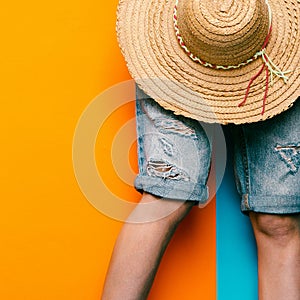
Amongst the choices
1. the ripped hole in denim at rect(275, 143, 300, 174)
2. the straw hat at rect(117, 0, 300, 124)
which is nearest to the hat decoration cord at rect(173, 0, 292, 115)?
the straw hat at rect(117, 0, 300, 124)

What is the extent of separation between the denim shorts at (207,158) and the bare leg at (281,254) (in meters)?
0.03

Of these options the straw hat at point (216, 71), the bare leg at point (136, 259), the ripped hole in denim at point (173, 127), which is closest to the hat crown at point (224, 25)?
the straw hat at point (216, 71)

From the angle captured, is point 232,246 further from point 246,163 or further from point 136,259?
point 136,259

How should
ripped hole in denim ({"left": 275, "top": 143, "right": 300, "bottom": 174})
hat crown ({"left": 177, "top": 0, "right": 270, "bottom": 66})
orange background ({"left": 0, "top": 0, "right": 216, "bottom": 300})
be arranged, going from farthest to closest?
orange background ({"left": 0, "top": 0, "right": 216, "bottom": 300}) < ripped hole in denim ({"left": 275, "top": 143, "right": 300, "bottom": 174}) < hat crown ({"left": 177, "top": 0, "right": 270, "bottom": 66})

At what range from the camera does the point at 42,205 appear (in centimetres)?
125

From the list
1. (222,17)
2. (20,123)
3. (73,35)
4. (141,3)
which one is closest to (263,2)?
(222,17)

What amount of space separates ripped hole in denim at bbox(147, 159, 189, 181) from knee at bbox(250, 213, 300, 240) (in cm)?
20

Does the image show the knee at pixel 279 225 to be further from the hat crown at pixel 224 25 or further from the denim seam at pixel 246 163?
the hat crown at pixel 224 25

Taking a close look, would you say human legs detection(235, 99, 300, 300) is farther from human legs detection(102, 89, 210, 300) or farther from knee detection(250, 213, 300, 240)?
human legs detection(102, 89, 210, 300)

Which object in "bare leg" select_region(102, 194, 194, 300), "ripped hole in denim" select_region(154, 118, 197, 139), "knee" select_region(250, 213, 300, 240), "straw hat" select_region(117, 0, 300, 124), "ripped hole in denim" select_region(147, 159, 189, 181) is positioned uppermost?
"straw hat" select_region(117, 0, 300, 124)

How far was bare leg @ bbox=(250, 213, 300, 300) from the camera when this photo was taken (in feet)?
3.76

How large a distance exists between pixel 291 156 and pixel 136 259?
34 cm

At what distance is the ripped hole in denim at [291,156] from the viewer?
112 centimetres

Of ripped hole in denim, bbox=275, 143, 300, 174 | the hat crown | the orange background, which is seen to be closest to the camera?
the hat crown
